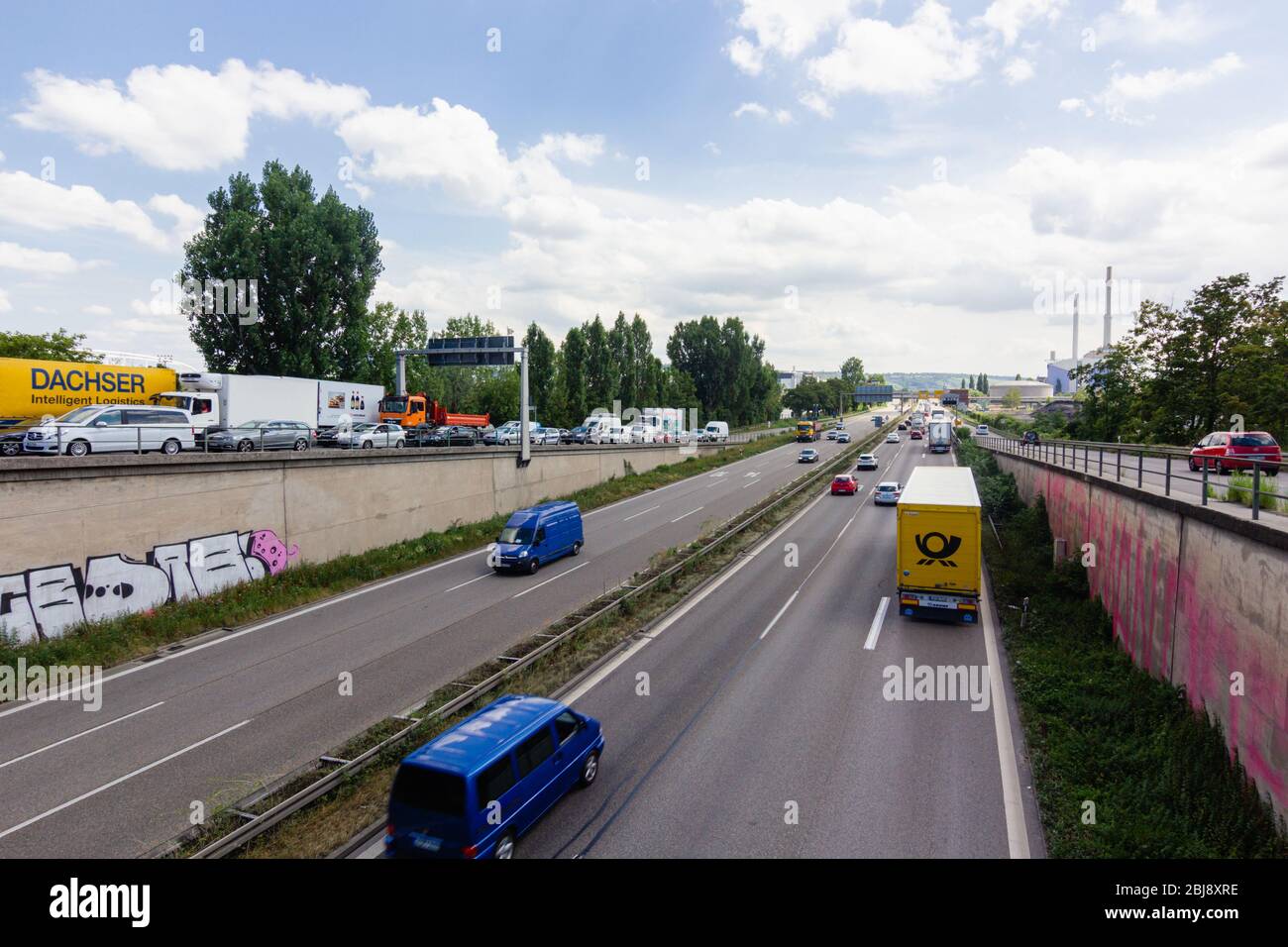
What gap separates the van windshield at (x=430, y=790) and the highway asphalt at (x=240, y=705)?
4.54 m

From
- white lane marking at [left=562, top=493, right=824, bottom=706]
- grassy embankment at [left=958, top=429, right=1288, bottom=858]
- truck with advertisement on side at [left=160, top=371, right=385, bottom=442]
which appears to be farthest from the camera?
truck with advertisement on side at [left=160, top=371, right=385, bottom=442]

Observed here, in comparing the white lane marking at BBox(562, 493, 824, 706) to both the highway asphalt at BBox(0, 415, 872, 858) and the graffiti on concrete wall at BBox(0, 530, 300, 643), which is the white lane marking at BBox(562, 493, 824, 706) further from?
the graffiti on concrete wall at BBox(0, 530, 300, 643)

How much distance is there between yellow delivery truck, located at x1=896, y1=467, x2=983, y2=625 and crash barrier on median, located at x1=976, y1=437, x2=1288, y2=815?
3431 millimetres

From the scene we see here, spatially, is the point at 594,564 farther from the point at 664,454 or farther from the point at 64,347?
the point at 64,347

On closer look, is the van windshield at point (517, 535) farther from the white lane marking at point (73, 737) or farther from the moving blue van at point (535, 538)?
the white lane marking at point (73, 737)

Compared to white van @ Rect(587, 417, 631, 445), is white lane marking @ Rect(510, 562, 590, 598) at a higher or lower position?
lower

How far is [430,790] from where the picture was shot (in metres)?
8.58

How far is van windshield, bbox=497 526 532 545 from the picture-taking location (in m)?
27.5

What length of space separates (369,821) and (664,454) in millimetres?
57405

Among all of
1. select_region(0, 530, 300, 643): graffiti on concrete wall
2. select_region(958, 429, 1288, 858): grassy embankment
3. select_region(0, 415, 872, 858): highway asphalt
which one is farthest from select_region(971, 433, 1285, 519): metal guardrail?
select_region(0, 530, 300, 643): graffiti on concrete wall

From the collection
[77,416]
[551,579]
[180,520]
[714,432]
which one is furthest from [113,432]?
[714,432]

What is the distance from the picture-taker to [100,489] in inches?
755

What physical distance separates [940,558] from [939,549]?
258 mm
